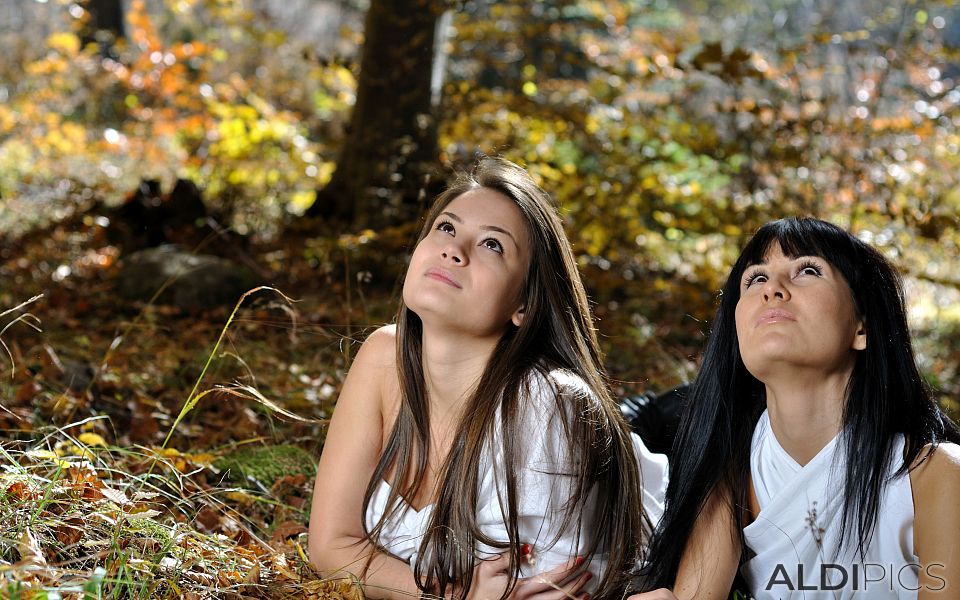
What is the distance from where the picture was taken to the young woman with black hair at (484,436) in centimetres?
242

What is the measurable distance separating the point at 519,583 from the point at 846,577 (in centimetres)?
77

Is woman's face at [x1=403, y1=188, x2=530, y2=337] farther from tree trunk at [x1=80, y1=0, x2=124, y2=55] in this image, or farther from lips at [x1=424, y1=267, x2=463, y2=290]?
tree trunk at [x1=80, y1=0, x2=124, y2=55]

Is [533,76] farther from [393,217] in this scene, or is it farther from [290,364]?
[290,364]

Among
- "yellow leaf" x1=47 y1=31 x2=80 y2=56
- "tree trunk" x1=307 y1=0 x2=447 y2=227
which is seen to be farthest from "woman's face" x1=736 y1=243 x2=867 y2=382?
"yellow leaf" x1=47 y1=31 x2=80 y2=56

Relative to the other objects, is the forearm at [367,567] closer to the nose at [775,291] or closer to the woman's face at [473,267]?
the woman's face at [473,267]

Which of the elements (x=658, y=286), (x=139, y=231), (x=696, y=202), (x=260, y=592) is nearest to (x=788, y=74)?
(x=696, y=202)

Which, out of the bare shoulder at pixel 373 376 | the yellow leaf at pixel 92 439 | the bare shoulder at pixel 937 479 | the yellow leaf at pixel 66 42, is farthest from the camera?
the yellow leaf at pixel 66 42

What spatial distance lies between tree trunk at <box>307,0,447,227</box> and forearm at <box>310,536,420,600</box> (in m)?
3.64

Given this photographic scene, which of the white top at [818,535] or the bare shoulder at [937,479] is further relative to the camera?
the white top at [818,535]

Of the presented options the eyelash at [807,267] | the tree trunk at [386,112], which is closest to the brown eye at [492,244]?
the eyelash at [807,267]

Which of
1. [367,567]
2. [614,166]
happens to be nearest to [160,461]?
[367,567]

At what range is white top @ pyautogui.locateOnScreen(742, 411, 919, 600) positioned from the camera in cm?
Answer: 222

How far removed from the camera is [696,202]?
644 cm

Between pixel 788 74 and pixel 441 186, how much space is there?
2329 millimetres
